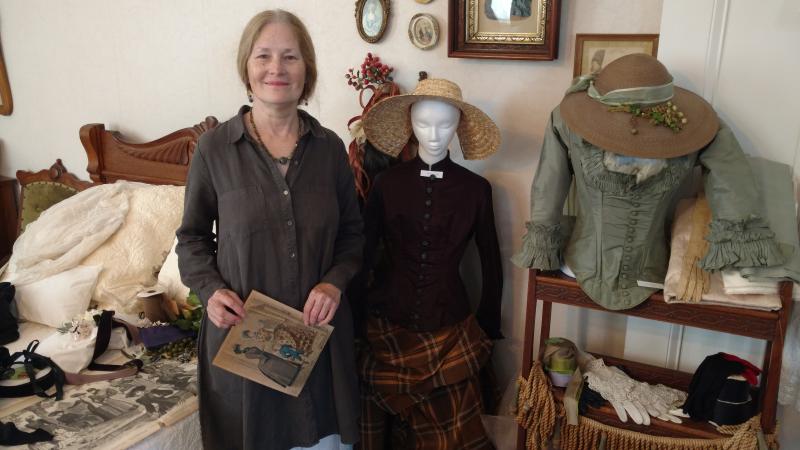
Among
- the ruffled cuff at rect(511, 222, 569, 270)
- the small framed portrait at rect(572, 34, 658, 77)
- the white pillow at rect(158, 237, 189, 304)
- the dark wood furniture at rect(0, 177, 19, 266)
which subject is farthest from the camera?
the dark wood furniture at rect(0, 177, 19, 266)

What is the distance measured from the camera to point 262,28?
1211mm

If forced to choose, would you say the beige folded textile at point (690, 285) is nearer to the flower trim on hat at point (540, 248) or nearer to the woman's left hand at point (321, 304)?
the flower trim on hat at point (540, 248)

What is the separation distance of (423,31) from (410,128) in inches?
13.1

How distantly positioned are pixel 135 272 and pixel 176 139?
605 millimetres

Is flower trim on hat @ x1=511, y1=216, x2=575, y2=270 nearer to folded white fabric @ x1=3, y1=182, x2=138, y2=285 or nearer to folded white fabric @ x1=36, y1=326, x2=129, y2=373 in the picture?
folded white fabric @ x1=36, y1=326, x2=129, y2=373

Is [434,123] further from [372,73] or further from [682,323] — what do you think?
[682,323]

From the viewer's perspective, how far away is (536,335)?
6.07 ft

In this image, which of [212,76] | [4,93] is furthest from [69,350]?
[4,93]

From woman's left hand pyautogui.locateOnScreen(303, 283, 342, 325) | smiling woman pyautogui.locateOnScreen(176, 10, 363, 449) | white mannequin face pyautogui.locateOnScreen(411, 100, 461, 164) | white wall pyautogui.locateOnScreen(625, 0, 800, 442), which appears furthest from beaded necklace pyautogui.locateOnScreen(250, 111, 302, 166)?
white wall pyautogui.locateOnScreen(625, 0, 800, 442)

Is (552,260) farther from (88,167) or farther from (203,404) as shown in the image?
(88,167)

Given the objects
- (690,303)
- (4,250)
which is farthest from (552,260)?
(4,250)

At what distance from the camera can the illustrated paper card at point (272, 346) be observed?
1239mm

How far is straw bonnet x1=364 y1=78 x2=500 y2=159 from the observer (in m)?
1.50

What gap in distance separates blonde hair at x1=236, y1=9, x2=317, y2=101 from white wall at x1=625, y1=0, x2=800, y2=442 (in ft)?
2.76
